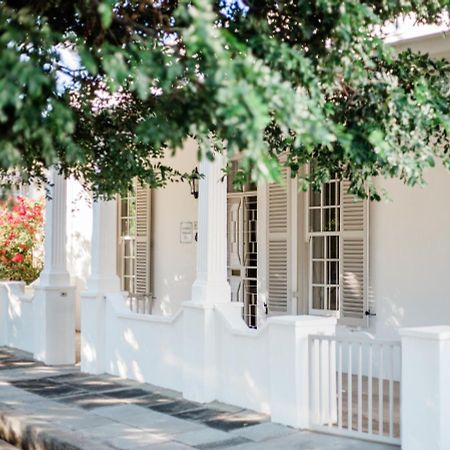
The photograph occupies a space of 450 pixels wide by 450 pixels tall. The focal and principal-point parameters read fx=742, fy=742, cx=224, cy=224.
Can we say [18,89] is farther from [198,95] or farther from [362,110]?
[362,110]

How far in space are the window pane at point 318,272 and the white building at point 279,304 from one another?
16mm

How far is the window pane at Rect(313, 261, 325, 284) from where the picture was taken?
9594 mm

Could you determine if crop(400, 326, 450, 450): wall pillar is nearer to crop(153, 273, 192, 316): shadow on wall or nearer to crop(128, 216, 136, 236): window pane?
crop(153, 273, 192, 316): shadow on wall

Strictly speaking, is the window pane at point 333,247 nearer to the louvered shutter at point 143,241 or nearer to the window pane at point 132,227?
the louvered shutter at point 143,241

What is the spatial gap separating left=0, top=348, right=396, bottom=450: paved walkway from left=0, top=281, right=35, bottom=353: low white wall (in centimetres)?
224

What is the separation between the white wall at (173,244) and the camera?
37.5 feet

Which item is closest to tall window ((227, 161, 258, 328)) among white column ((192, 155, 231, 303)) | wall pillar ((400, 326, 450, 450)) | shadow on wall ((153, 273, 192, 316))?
shadow on wall ((153, 273, 192, 316))

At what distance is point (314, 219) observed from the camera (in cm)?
969

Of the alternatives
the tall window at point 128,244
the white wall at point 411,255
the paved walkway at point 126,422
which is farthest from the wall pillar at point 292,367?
the tall window at point 128,244

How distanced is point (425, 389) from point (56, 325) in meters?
6.33

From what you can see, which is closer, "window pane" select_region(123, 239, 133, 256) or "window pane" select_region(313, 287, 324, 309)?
"window pane" select_region(313, 287, 324, 309)

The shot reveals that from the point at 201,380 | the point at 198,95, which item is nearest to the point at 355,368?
the point at 201,380

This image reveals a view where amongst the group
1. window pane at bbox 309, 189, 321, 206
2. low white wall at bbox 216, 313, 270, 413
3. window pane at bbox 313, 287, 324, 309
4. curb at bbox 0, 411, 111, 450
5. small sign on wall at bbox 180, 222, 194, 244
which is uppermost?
window pane at bbox 309, 189, 321, 206

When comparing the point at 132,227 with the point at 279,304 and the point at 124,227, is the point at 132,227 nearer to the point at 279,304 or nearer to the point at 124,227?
the point at 124,227
